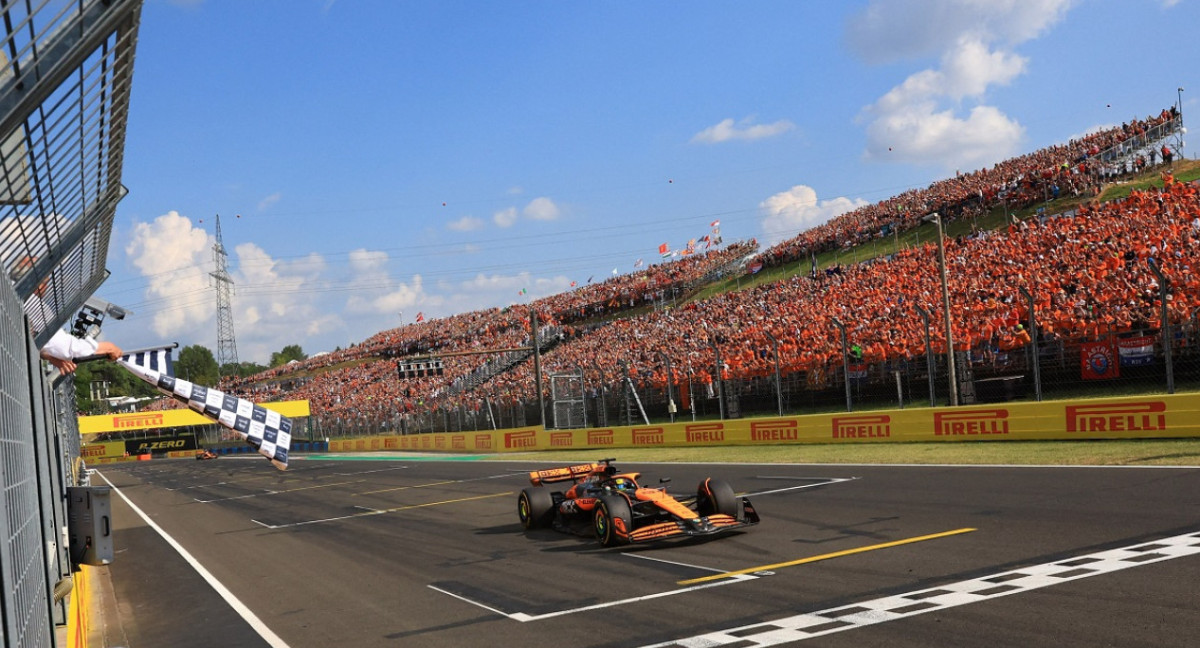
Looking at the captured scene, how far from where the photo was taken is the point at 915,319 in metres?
26.1

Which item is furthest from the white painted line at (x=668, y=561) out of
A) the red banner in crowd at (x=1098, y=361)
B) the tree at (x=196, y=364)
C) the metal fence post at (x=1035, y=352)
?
the tree at (x=196, y=364)

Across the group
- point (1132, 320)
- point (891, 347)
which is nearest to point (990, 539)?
point (1132, 320)

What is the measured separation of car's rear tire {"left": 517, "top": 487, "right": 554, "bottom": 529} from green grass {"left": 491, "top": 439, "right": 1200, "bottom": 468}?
7.44 metres

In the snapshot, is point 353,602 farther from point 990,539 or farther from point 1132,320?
point 1132,320

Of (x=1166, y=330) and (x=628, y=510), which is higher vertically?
(x=1166, y=330)

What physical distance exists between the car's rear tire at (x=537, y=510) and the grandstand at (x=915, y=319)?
450 inches

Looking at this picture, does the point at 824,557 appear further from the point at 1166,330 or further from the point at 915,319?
the point at 915,319

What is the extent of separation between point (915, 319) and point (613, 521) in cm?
1672

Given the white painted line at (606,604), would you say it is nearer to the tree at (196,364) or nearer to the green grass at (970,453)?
the green grass at (970,453)

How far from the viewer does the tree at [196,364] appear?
563 feet

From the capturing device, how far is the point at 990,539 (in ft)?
31.8

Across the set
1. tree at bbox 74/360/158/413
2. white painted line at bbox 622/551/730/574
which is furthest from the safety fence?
tree at bbox 74/360/158/413

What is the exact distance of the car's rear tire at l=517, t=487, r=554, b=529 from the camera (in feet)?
45.7

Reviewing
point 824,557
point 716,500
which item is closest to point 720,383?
point 716,500
